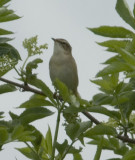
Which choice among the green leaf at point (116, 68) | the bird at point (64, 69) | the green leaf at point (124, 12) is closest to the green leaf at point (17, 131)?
the green leaf at point (116, 68)

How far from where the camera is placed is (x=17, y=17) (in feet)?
9.07

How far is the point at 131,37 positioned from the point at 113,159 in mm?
932

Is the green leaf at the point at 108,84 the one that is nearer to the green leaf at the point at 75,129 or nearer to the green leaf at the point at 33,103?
the green leaf at the point at 75,129

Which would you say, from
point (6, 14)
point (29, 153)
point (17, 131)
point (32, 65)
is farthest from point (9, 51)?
point (17, 131)

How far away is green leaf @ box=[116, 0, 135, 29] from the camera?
94.3 inches

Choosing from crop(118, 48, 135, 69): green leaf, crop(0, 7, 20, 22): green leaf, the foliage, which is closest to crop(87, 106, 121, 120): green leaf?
the foliage

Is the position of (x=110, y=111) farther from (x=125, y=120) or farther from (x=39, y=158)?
(x=39, y=158)

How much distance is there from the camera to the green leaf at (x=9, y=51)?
9.68ft

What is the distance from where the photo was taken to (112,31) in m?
2.41

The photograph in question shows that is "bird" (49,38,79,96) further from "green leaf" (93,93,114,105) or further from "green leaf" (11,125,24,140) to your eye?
"green leaf" (11,125,24,140)

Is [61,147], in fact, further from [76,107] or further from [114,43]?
[114,43]

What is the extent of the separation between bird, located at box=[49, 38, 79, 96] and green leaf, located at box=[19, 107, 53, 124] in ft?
11.1

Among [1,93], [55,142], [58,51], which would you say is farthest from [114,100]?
[58,51]

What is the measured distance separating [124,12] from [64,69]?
388cm
